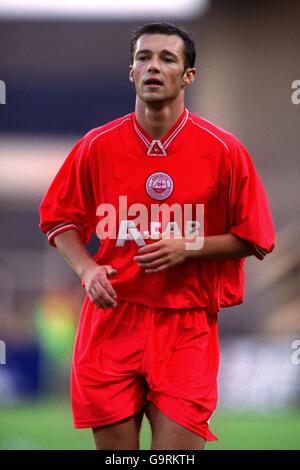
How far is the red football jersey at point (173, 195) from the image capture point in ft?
11.6

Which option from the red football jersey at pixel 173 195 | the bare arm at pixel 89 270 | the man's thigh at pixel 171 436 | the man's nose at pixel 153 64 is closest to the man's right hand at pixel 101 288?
the bare arm at pixel 89 270

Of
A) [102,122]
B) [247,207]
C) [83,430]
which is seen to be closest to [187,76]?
[247,207]

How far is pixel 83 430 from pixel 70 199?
3.61 meters

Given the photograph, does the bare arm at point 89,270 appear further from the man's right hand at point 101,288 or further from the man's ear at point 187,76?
the man's ear at point 187,76

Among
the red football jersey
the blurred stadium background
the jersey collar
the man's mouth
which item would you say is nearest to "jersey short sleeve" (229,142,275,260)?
the red football jersey

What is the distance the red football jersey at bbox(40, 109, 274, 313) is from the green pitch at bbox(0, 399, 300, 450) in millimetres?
2836

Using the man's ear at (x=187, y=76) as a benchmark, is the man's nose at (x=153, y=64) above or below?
above

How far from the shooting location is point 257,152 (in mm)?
8438

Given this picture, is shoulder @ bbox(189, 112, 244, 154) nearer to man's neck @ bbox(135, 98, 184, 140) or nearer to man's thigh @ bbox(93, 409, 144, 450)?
man's neck @ bbox(135, 98, 184, 140)

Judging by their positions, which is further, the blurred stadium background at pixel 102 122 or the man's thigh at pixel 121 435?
the blurred stadium background at pixel 102 122

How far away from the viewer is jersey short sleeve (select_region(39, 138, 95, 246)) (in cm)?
365

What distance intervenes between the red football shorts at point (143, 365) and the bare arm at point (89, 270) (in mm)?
175
